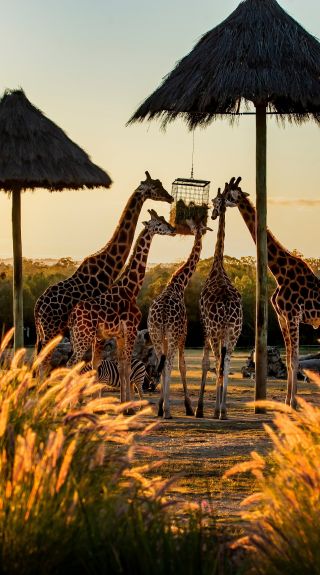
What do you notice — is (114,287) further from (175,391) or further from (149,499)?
(149,499)

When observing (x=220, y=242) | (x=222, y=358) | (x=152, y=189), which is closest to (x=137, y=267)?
(x=220, y=242)

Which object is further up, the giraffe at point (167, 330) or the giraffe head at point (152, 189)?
the giraffe head at point (152, 189)

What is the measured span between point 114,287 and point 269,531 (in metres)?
7.64

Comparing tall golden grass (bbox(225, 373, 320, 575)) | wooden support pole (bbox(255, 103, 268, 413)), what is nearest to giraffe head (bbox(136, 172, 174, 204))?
wooden support pole (bbox(255, 103, 268, 413))

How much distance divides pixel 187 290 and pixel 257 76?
13.1 meters

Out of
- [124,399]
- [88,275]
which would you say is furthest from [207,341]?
[88,275]

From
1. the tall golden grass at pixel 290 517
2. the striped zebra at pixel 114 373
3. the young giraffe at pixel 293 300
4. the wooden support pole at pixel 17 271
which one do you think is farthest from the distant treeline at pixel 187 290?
the tall golden grass at pixel 290 517

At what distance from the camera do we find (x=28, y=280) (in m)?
27.5

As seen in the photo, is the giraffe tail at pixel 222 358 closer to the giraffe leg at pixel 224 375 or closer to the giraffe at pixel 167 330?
the giraffe leg at pixel 224 375

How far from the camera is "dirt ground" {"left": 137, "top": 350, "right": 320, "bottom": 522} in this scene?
727 cm

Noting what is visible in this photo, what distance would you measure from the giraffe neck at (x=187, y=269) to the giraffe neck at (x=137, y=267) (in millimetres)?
415

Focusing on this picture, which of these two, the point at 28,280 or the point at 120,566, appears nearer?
the point at 120,566

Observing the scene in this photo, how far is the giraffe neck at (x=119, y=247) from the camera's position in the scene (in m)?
12.8

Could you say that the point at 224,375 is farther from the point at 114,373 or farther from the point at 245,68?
the point at 245,68
